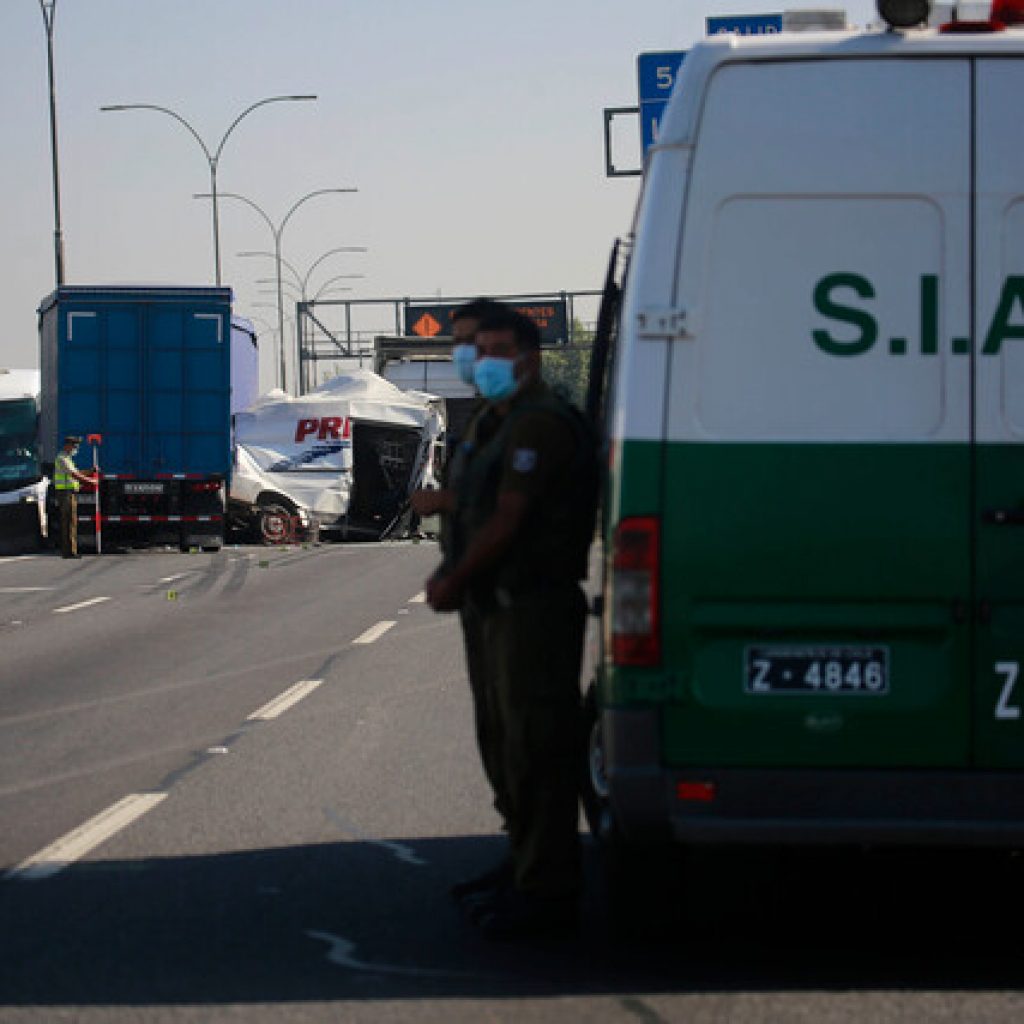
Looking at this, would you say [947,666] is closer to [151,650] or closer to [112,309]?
[151,650]

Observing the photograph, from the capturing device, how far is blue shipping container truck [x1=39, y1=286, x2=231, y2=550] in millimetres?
33000

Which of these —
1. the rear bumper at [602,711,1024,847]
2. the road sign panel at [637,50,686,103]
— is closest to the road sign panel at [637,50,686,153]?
the road sign panel at [637,50,686,103]

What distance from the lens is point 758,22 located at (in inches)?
1017

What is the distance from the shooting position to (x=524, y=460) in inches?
243

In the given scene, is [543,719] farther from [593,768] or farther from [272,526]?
[272,526]

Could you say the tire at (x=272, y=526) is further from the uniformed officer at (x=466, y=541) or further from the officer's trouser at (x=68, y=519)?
the uniformed officer at (x=466, y=541)

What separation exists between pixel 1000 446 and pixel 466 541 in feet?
5.09

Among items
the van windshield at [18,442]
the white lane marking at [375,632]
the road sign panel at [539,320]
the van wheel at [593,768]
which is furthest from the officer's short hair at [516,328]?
the road sign panel at [539,320]

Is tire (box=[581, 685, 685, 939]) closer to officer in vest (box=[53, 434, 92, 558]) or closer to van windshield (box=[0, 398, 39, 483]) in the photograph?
officer in vest (box=[53, 434, 92, 558])

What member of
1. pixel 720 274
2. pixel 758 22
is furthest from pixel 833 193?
pixel 758 22

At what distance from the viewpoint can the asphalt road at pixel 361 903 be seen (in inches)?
224

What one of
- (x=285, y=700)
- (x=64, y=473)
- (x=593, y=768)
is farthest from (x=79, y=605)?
(x=593, y=768)

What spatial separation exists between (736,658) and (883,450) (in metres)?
0.63

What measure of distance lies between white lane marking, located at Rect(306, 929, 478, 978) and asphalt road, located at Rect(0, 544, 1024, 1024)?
1 centimetres
